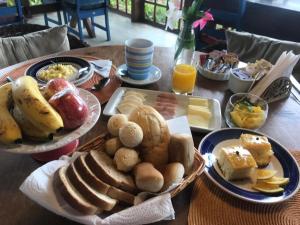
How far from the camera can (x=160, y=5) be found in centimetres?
392

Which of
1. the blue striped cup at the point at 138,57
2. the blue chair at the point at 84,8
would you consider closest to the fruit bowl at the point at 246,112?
the blue striped cup at the point at 138,57

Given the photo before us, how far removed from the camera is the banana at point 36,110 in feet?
1.88

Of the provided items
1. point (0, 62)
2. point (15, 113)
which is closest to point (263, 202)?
point (15, 113)

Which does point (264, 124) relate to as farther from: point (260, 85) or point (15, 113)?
point (15, 113)

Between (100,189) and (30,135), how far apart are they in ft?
0.73

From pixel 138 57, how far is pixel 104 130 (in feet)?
1.09

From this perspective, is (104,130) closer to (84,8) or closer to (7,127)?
(7,127)

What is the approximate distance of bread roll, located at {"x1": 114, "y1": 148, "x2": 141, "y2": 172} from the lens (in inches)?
22.5

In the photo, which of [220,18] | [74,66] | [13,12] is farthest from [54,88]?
[13,12]

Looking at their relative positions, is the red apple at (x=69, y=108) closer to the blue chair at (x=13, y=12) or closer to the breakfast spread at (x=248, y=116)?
the breakfast spread at (x=248, y=116)

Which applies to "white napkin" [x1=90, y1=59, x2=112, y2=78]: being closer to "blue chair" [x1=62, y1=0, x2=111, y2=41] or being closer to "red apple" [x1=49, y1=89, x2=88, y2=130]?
"red apple" [x1=49, y1=89, x2=88, y2=130]

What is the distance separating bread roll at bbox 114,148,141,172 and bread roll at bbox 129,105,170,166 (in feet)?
0.11

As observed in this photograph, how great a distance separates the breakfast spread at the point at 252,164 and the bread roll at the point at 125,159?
0.24m

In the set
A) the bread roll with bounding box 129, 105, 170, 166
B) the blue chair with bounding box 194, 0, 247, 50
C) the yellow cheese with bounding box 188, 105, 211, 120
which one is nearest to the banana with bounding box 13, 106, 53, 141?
the bread roll with bounding box 129, 105, 170, 166
